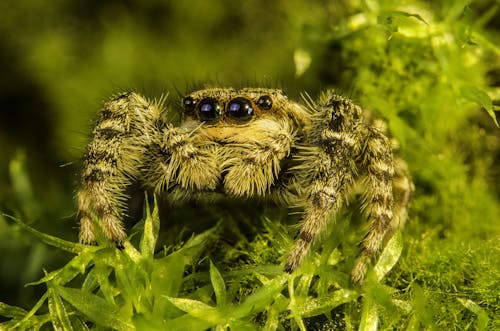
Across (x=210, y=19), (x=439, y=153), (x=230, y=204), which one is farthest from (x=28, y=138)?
(x=439, y=153)

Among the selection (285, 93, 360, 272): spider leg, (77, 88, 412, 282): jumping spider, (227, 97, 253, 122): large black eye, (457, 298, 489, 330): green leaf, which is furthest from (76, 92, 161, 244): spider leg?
(457, 298, 489, 330): green leaf

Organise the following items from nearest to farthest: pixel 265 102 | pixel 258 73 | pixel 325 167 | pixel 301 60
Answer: pixel 325 167 < pixel 265 102 < pixel 301 60 < pixel 258 73

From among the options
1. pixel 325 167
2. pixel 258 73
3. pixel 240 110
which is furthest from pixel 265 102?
pixel 258 73

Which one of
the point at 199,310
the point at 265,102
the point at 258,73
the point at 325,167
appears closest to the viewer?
the point at 199,310

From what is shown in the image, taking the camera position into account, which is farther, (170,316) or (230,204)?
(230,204)

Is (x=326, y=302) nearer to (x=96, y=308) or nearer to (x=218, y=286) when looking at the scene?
(x=218, y=286)

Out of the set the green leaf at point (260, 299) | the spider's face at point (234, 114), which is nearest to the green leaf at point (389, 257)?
the green leaf at point (260, 299)

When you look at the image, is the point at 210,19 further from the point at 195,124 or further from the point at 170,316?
the point at 170,316
